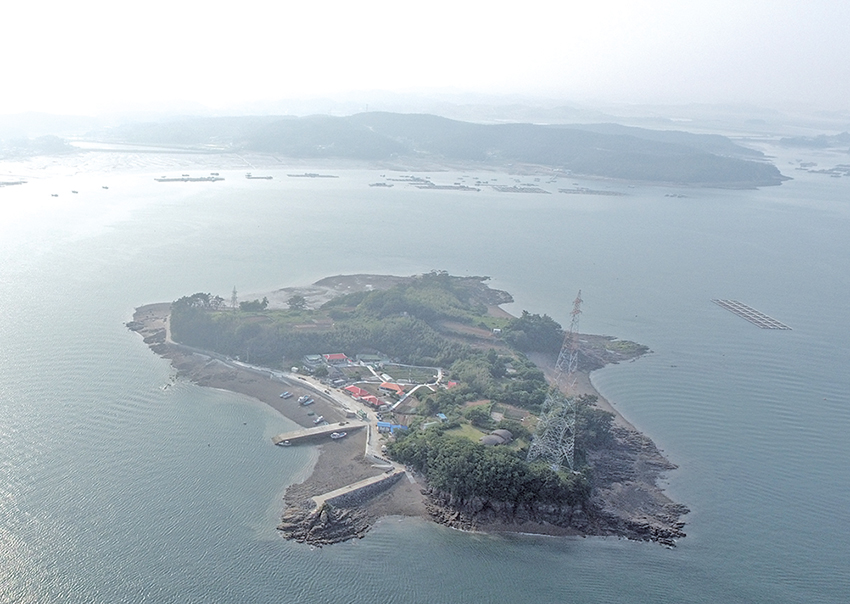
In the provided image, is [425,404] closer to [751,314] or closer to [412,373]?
[412,373]

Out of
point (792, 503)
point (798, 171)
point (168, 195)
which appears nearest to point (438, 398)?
point (792, 503)

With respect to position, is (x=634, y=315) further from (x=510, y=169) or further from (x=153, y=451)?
(x=510, y=169)

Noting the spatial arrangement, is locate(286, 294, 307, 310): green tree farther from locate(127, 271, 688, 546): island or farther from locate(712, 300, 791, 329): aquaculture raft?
locate(712, 300, 791, 329): aquaculture raft

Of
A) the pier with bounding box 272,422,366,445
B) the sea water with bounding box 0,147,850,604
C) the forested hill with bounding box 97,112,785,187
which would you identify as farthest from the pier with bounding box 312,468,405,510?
the forested hill with bounding box 97,112,785,187

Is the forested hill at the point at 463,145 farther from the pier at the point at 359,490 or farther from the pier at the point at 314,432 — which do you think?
the pier at the point at 359,490

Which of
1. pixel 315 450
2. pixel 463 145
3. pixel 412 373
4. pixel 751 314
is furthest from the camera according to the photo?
pixel 463 145

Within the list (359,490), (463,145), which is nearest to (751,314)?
(359,490)

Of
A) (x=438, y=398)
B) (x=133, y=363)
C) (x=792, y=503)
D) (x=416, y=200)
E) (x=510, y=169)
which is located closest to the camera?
(x=792, y=503)
